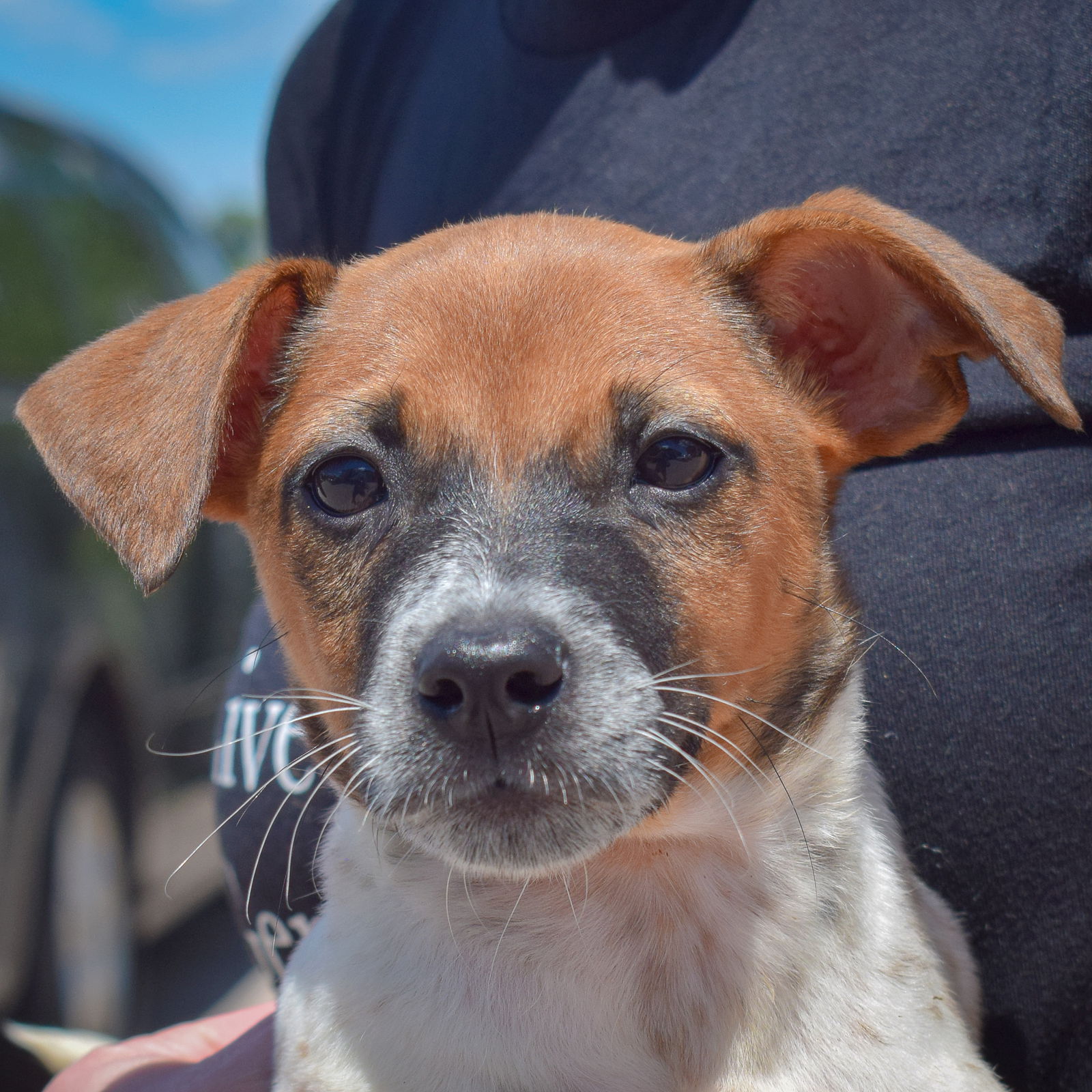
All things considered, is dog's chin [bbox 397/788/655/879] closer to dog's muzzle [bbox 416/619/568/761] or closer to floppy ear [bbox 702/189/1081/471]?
dog's muzzle [bbox 416/619/568/761]

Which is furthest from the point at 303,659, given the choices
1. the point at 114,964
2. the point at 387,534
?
the point at 114,964

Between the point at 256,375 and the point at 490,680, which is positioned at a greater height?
the point at 256,375

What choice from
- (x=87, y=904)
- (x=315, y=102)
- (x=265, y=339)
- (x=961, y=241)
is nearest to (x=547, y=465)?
(x=265, y=339)

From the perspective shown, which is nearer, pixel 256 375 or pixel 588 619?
pixel 588 619

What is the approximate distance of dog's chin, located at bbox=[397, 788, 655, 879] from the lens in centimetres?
208

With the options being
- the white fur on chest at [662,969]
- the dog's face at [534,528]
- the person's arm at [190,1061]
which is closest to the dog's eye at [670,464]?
the dog's face at [534,528]

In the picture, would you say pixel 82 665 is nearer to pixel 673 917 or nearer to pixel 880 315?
pixel 673 917

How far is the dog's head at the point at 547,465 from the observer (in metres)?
2.08

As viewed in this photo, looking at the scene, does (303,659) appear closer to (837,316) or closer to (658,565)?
→ (658,565)

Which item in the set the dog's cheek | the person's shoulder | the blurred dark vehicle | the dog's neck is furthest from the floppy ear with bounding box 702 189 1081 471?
the blurred dark vehicle

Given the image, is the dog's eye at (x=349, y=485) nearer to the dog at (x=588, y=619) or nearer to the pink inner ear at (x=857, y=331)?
the dog at (x=588, y=619)

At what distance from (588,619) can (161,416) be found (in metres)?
1.07

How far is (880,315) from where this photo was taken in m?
2.66

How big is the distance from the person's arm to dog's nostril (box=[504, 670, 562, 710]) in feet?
3.97
